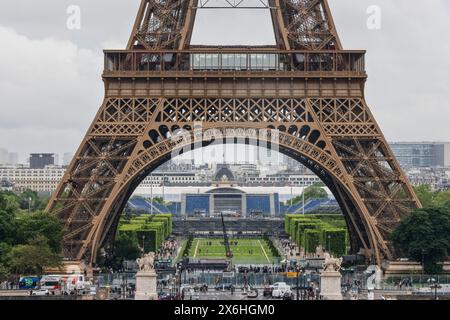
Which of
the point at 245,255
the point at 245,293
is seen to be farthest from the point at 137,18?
the point at 245,255

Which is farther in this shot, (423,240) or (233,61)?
(233,61)

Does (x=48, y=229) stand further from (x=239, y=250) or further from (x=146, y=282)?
(x=239, y=250)

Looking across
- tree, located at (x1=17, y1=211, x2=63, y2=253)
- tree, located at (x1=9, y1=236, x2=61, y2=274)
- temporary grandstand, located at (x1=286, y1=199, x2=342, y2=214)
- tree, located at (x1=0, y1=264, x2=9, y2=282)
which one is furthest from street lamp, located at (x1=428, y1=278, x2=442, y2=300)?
temporary grandstand, located at (x1=286, y1=199, x2=342, y2=214)

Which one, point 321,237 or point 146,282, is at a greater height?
point 321,237

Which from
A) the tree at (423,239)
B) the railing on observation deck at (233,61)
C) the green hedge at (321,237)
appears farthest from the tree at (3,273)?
the green hedge at (321,237)

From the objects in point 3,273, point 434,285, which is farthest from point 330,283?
point 3,273

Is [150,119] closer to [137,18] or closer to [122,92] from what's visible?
[122,92]

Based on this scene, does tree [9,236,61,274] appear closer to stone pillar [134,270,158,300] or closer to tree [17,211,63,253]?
tree [17,211,63,253]
